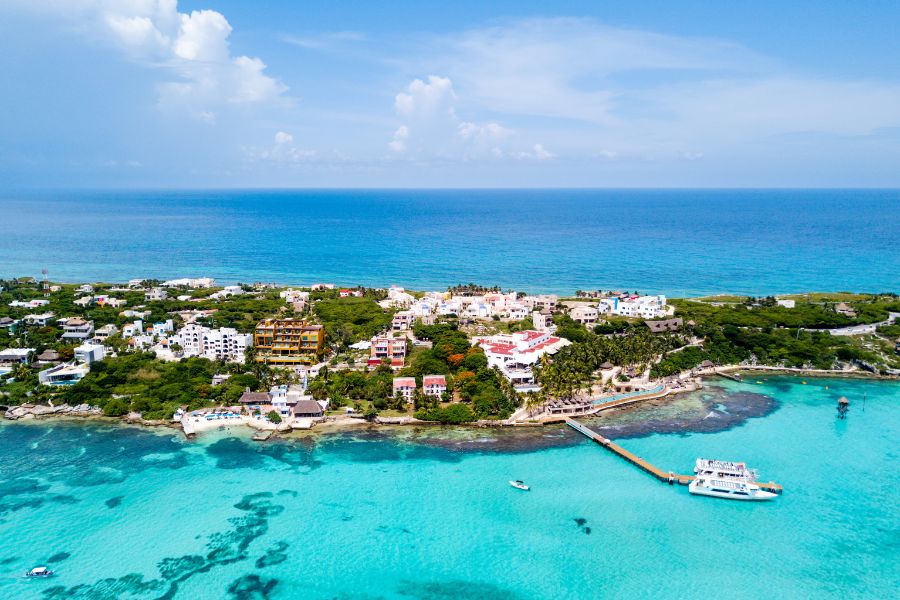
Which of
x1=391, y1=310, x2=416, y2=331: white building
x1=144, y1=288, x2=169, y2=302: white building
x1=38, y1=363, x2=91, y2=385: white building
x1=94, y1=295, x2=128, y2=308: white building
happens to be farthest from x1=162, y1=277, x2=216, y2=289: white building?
x1=391, y1=310, x2=416, y2=331: white building

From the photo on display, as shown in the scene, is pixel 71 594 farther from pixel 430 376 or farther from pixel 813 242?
pixel 813 242

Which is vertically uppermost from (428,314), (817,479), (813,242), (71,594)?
(813,242)

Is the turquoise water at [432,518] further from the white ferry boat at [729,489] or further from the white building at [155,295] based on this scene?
the white building at [155,295]

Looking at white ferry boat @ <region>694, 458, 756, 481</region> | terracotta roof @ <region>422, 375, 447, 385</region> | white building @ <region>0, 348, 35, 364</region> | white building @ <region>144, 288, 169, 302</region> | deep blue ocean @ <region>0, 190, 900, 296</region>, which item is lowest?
white ferry boat @ <region>694, 458, 756, 481</region>

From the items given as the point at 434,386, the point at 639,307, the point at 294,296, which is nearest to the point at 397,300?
the point at 294,296

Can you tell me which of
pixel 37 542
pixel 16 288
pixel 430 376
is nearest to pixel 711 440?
pixel 430 376

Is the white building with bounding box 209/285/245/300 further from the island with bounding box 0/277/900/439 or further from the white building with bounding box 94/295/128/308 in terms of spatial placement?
the white building with bounding box 94/295/128/308

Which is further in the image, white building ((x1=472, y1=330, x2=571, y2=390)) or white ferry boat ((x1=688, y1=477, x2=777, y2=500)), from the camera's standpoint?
white building ((x1=472, y1=330, x2=571, y2=390))
